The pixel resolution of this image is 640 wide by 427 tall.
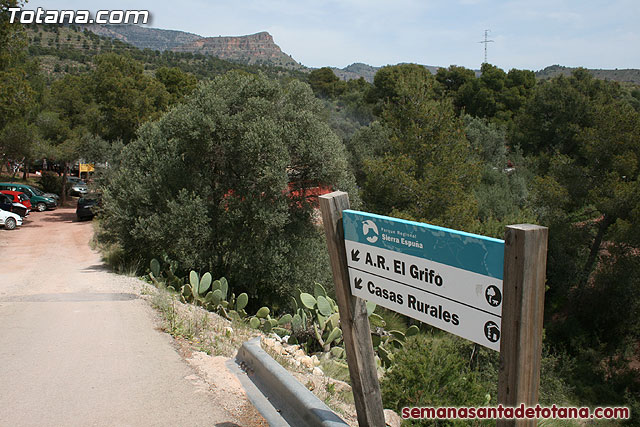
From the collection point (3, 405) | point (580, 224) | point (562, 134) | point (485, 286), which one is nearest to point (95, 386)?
point (3, 405)

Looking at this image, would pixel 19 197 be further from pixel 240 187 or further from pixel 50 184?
pixel 240 187

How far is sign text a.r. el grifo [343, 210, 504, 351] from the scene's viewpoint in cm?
319

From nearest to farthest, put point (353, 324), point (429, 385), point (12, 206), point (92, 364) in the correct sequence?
point (353, 324) → point (429, 385) → point (92, 364) → point (12, 206)

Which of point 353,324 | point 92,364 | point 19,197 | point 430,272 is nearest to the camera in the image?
point 430,272

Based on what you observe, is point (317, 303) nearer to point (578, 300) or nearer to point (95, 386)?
point (95, 386)

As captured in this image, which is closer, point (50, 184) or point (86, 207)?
point (86, 207)

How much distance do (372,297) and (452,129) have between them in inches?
817

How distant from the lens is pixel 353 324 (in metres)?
4.32

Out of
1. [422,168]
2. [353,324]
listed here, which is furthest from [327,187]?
[353,324]

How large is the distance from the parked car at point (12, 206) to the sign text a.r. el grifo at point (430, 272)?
34572 millimetres

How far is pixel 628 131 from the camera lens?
24.1 metres

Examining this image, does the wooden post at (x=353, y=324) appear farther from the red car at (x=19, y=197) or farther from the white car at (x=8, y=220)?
the red car at (x=19, y=197)

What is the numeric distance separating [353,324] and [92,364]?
390 cm

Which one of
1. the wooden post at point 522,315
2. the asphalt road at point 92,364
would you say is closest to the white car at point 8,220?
the asphalt road at point 92,364
